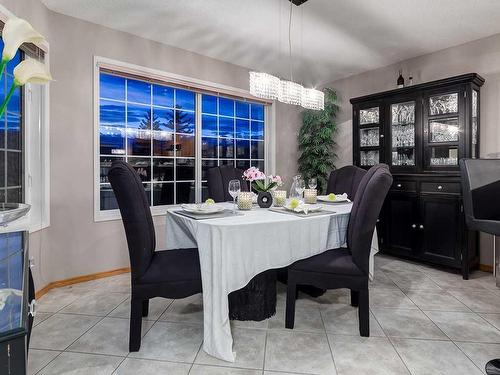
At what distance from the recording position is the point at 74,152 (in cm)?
295

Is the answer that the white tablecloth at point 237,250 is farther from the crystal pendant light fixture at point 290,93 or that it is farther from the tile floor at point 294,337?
the crystal pendant light fixture at point 290,93

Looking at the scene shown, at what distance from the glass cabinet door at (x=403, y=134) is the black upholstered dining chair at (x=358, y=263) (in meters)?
1.91

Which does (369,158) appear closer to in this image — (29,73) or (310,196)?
(310,196)

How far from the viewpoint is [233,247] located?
5.53 feet

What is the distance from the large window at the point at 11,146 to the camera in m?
2.31

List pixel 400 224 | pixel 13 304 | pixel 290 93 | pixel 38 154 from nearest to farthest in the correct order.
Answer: pixel 13 304 < pixel 38 154 < pixel 290 93 < pixel 400 224

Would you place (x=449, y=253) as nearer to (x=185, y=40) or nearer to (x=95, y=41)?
(x=185, y=40)

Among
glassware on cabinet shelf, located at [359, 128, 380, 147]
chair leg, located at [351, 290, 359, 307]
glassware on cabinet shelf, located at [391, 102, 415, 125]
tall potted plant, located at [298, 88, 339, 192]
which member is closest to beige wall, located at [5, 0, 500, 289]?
glassware on cabinet shelf, located at [391, 102, 415, 125]

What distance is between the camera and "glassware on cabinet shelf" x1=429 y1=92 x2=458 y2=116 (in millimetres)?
3213

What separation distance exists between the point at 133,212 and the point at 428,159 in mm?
3125

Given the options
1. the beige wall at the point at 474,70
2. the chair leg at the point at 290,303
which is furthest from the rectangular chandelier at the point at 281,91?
the beige wall at the point at 474,70

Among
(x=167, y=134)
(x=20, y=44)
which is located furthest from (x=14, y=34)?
(x=167, y=134)

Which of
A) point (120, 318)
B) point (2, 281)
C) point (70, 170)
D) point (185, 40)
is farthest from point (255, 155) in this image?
point (2, 281)

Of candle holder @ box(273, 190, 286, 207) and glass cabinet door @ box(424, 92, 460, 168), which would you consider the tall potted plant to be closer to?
glass cabinet door @ box(424, 92, 460, 168)
